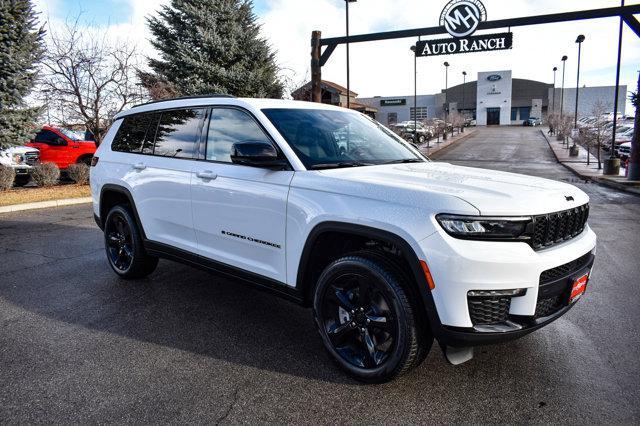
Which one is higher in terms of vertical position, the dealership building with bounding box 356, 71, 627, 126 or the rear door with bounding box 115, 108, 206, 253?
the dealership building with bounding box 356, 71, 627, 126

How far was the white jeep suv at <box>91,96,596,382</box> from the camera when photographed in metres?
2.61

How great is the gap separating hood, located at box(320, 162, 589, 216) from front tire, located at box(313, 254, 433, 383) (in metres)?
0.55

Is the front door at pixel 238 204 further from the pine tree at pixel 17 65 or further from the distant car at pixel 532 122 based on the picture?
the distant car at pixel 532 122

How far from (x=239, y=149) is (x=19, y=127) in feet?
38.6

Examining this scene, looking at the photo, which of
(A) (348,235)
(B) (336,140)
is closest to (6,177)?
(B) (336,140)

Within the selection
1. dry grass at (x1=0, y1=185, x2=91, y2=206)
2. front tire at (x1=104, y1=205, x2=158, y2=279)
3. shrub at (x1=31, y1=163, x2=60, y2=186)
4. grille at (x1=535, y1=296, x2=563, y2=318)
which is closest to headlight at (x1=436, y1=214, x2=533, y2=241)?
grille at (x1=535, y1=296, x2=563, y2=318)

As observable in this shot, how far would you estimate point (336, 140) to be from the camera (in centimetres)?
388

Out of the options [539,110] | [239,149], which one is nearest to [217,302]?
[239,149]

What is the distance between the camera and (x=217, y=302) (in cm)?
450

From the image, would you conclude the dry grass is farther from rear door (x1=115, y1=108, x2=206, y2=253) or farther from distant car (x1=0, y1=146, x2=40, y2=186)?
rear door (x1=115, y1=108, x2=206, y2=253)

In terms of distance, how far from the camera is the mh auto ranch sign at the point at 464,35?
1495cm

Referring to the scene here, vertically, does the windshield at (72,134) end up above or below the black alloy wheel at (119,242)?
above

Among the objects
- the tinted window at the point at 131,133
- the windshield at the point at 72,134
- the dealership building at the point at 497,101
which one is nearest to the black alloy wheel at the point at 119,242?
the tinted window at the point at 131,133

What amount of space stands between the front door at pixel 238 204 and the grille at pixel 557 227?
1594 millimetres
